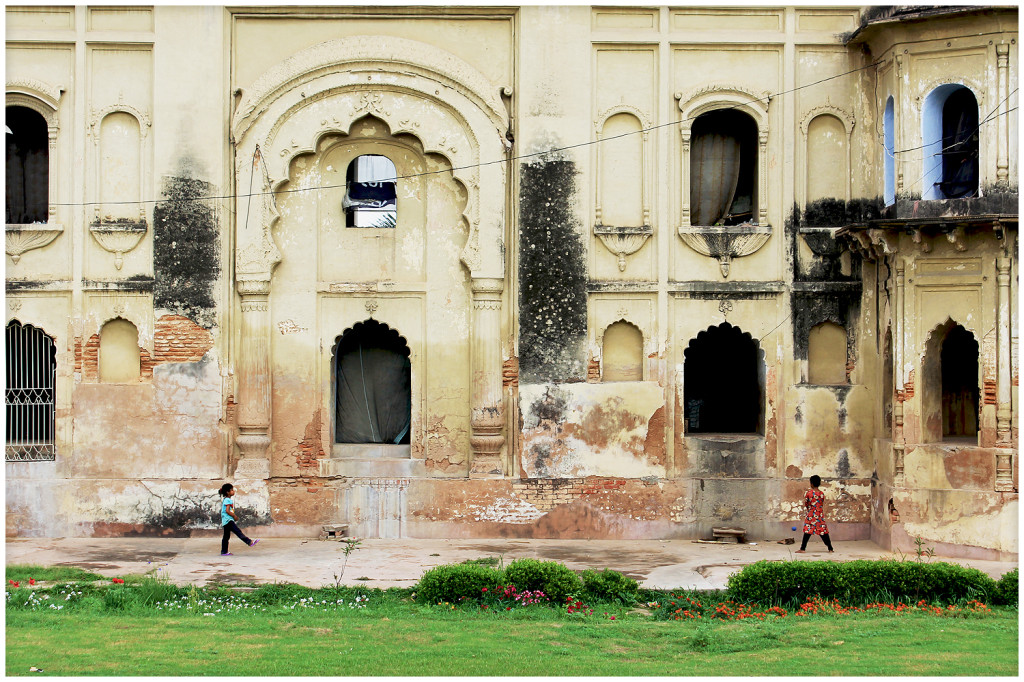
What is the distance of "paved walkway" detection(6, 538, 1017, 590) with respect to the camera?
41.3 ft

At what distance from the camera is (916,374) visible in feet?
46.3

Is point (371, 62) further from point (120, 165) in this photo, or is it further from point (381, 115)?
point (120, 165)

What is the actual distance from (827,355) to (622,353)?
2.76m

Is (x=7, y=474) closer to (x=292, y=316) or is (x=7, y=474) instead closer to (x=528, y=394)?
(x=292, y=316)

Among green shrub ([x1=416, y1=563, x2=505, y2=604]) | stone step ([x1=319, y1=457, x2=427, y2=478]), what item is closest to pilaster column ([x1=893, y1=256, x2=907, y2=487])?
green shrub ([x1=416, y1=563, x2=505, y2=604])

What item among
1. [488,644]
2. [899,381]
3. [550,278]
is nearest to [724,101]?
[550,278]

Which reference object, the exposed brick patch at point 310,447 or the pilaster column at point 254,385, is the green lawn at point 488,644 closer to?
the pilaster column at point 254,385

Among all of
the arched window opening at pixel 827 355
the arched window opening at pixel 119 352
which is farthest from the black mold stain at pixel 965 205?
the arched window opening at pixel 119 352

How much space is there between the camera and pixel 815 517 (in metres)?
14.1

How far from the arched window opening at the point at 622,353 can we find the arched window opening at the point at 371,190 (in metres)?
3.39

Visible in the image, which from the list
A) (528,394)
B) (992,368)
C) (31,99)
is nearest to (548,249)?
(528,394)

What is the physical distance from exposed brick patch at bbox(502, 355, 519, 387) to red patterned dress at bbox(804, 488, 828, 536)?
157 inches

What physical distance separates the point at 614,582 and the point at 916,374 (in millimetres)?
5258

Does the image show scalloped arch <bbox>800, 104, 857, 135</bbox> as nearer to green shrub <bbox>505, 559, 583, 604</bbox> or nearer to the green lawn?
the green lawn
